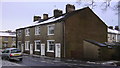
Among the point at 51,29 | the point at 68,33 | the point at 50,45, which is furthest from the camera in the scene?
the point at 51,29

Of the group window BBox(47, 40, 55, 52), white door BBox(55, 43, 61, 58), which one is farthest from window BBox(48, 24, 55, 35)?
white door BBox(55, 43, 61, 58)

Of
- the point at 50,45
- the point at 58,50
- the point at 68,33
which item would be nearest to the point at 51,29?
the point at 50,45

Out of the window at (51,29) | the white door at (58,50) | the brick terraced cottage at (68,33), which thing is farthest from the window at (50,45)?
the window at (51,29)

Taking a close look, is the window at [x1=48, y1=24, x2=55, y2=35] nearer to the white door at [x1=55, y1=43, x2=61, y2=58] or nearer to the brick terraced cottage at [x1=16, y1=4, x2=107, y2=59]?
the brick terraced cottage at [x1=16, y1=4, x2=107, y2=59]

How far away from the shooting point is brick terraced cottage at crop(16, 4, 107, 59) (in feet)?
86.6

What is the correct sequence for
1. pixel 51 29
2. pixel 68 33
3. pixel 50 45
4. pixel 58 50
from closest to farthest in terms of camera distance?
pixel 68 33
pixel 58 50
pixel 50 45
pixel 51 29

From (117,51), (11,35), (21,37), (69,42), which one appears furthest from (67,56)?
(11,35)

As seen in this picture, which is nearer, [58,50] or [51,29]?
[58,50]

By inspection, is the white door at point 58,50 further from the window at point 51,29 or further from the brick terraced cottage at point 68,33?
the window at point 51,29

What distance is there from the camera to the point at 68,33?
26562mm

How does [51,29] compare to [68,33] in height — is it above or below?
above

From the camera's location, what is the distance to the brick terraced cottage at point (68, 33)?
1040 inches

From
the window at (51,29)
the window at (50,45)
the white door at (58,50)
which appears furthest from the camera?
the window at (51,29)

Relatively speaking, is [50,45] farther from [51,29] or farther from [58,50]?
[51,29]
